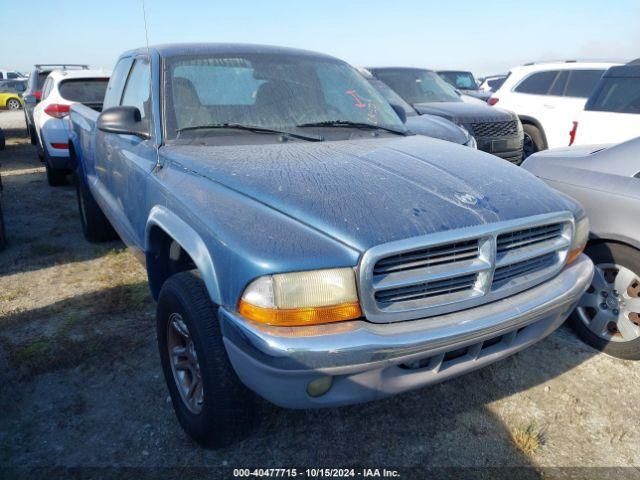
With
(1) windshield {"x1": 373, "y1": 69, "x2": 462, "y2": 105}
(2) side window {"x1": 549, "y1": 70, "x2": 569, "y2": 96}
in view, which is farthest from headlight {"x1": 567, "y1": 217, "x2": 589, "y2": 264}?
(2) side window {"x1": 549, "y1": 70, "x2": 569, "y2": 96}

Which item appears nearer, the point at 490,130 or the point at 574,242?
the point at 574,242

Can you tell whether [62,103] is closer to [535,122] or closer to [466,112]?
[466,112]

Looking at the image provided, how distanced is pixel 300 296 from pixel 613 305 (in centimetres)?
234

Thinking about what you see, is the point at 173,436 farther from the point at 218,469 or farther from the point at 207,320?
the point at 207,320

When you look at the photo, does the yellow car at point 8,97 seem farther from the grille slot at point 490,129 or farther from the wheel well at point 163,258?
the wheel well at point 163,258

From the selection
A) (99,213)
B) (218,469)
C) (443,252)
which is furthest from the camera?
(99,213)

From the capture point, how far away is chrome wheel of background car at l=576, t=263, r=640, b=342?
3.05 meters

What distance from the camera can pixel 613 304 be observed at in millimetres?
3141

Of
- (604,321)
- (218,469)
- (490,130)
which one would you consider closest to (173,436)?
(218,469)

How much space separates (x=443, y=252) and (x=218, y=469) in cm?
144

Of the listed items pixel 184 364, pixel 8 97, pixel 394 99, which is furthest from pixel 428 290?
pixel 8 97

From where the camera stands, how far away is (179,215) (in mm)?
2334

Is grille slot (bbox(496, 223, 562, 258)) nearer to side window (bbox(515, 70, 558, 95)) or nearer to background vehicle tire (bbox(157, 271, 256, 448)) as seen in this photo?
background vehicle tire (bbox(157, 271, 256, 448))

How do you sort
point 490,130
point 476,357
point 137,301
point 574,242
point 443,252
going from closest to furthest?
point 443,252
point 476,357
point 574,242
point 137,301
point 490,130
